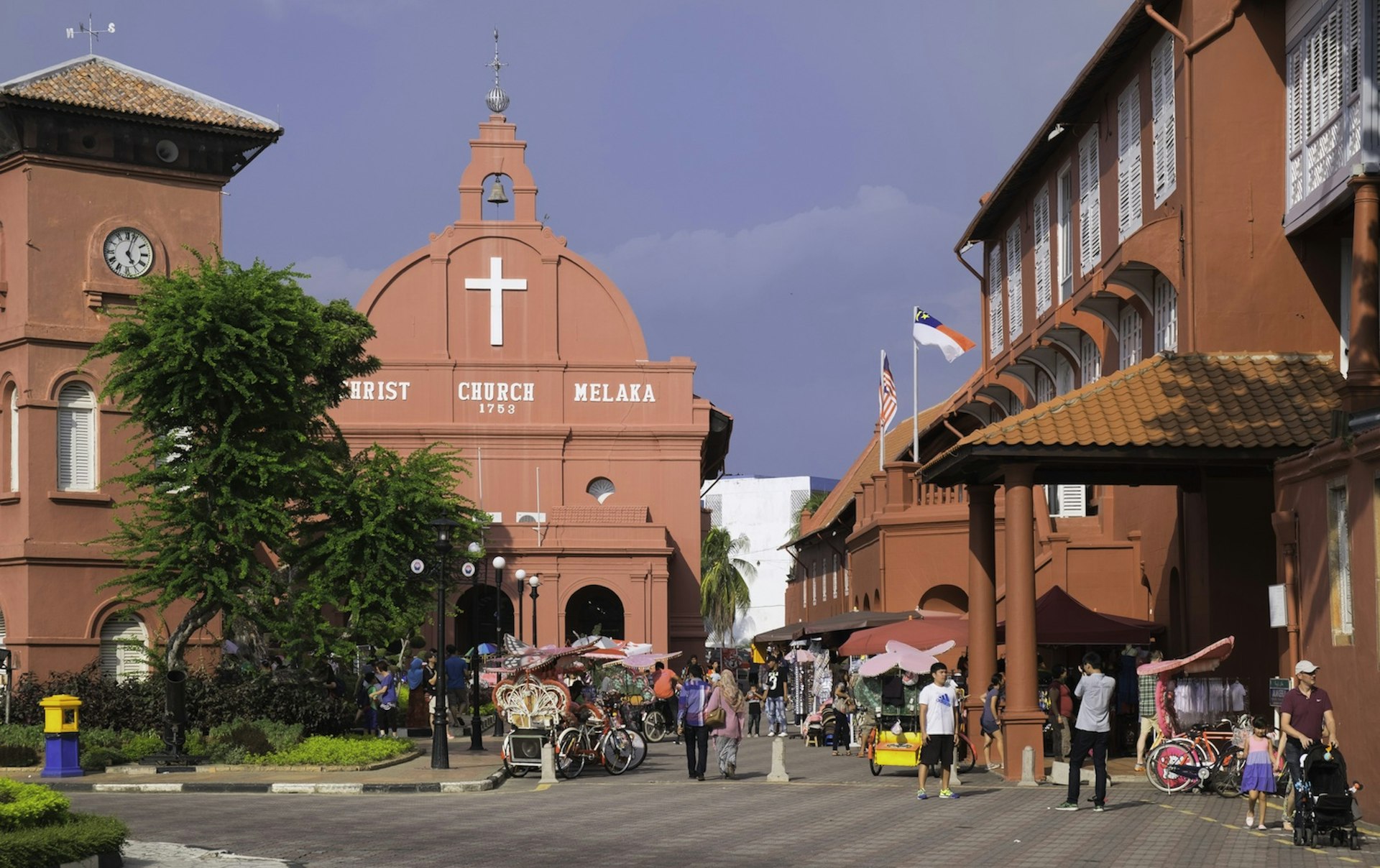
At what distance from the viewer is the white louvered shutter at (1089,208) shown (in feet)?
105

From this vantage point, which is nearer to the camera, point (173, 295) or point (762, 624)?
point (173, 295)

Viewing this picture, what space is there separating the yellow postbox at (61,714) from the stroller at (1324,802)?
1629 centimetres

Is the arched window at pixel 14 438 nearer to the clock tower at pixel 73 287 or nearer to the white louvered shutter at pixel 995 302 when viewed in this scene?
the clock tower at pixel 73 287

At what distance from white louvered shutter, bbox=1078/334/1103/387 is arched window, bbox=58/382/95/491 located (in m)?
18.9

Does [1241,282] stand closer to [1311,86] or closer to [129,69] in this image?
[1311,86]

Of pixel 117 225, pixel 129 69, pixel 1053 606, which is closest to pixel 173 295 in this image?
pixel 117 225

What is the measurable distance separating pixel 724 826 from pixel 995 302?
2634 cm

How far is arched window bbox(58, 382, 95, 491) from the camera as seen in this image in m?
34.6

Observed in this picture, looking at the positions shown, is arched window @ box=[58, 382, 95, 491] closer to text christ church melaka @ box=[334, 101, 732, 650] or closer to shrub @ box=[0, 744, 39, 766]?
shrub @ box=[0, 744, 39, 766]

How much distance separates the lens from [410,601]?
38625mm

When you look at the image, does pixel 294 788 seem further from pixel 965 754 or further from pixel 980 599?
pixel 980 599

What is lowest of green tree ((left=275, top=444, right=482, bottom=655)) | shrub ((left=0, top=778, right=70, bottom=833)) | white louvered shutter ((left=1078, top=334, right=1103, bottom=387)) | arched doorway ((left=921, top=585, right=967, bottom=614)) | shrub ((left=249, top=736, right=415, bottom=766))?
shrub ((left=249, top=736, right=415, bottom=766))

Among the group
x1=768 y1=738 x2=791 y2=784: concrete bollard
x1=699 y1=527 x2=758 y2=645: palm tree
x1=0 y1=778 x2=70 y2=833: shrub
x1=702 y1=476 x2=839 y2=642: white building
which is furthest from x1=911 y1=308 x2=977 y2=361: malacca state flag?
x1=702 y1=476 x2=839 y2=642: white building

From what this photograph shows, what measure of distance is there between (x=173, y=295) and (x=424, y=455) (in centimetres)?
1128
